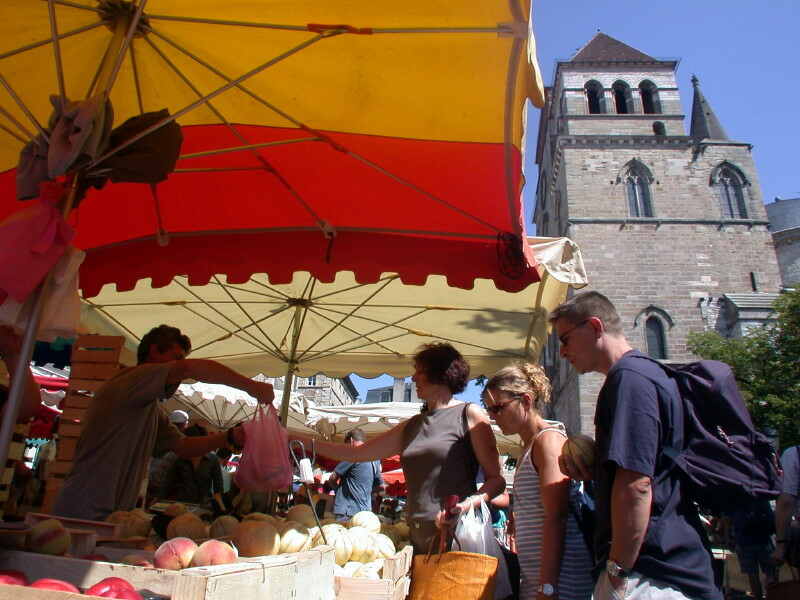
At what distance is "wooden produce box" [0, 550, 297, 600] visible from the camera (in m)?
1.10

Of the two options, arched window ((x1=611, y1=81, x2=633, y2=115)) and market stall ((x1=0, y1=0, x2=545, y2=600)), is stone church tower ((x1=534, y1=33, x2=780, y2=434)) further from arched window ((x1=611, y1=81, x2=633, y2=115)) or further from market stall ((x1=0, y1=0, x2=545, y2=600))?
market stall ((x1=0, y1=0, x2=545, y2=600))

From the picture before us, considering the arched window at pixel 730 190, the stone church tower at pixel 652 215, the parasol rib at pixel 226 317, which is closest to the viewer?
the parasol rib at pixel 226 317

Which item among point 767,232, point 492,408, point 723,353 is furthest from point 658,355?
point 492,408

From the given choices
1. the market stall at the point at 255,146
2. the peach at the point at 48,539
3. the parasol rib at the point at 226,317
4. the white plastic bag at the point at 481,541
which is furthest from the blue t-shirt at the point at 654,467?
the parasol rib at the point at 226,317

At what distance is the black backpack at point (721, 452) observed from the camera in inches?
62.1

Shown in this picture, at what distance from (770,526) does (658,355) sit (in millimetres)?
26249

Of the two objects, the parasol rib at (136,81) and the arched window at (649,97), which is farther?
the arched window at (649,97)

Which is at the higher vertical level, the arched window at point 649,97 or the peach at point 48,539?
the arched window at point 649,97

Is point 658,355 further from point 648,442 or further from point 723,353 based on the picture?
point 648,442

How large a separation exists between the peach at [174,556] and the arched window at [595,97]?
121 feet

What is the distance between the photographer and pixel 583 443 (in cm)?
191

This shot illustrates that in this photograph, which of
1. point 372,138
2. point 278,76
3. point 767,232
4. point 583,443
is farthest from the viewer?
point 767,232

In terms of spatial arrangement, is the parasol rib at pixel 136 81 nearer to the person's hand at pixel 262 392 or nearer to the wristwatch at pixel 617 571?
the person's hand at pixel 262 392

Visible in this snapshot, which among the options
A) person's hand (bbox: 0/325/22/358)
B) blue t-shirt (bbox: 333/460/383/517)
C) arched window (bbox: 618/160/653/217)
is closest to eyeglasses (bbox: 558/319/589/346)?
person's hand (bbox: 0/325/22/358)
